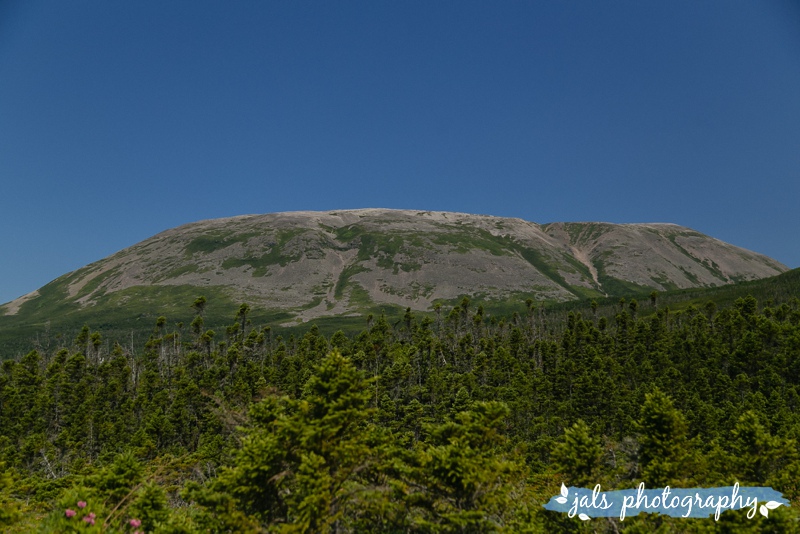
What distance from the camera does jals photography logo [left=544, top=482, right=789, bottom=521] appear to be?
29.8 meters

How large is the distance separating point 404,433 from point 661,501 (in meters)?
44.9

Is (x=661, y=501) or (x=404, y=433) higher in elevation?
(x=661, y=501)

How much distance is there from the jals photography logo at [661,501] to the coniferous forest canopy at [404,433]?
1.05 m

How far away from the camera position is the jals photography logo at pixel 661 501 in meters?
29.8

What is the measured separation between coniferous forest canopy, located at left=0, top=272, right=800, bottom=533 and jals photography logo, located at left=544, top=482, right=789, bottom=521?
1.05m

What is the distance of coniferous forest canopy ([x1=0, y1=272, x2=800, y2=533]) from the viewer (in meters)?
28.6

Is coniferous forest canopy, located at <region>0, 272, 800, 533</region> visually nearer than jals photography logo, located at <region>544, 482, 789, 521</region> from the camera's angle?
Yes

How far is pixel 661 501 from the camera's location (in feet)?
108

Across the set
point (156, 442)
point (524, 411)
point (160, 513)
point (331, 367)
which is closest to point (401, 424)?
point (524, 411)

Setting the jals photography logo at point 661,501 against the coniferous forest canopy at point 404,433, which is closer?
the coniferous forest canopy at point 404,433

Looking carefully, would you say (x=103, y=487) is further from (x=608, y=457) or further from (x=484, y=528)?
(x=608, y=457)

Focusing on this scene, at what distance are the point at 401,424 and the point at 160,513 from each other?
178ft

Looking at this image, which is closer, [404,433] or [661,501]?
[661,501]

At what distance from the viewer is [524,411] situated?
94562mm
